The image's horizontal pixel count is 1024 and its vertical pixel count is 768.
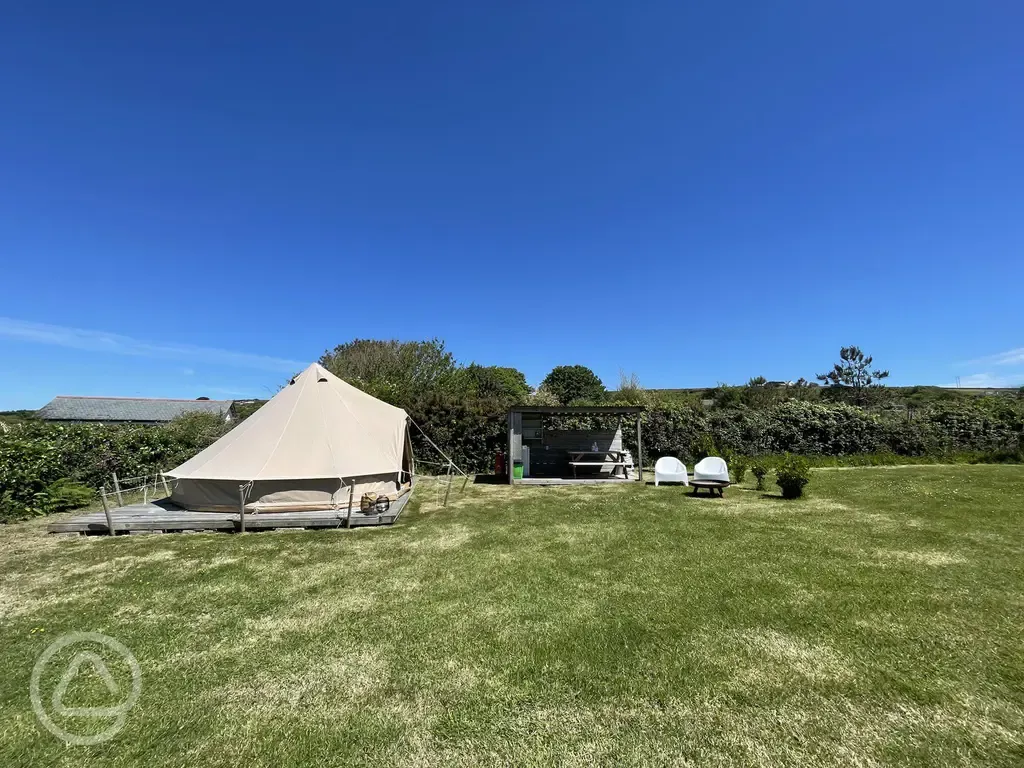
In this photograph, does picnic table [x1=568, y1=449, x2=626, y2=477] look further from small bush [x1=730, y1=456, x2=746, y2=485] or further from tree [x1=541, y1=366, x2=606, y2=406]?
tree [x1=541, y1=366, x2=606, y2=406]

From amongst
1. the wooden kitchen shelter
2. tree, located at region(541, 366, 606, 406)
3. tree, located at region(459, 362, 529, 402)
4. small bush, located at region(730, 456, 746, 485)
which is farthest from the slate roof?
small bush, located at region(730, 456, 746, 485)

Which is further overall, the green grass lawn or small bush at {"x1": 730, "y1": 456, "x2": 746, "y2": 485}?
small bush at {"x1": 730, "y1": 456, "x2": 746, "y2": 485}

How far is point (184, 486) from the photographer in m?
9.11

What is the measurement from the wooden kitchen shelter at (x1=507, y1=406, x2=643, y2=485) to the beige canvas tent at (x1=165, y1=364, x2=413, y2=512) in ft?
12.5

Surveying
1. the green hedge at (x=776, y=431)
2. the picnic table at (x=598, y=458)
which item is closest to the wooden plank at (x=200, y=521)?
the green hedge at (x=776, y=431)

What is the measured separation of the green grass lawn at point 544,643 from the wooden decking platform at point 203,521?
568 mm

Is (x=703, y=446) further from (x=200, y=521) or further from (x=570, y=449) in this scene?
(x=200, y=521)

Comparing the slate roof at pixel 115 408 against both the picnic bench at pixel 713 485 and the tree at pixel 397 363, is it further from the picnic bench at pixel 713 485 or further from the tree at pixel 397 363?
the picnic bench at pixel 713 485

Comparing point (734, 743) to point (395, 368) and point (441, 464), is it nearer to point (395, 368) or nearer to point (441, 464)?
point (441, 464)

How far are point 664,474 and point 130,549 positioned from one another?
11262 millimetres

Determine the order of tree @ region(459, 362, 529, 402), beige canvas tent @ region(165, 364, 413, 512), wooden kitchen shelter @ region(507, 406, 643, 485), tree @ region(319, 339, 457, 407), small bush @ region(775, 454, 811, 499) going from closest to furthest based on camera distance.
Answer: beige canvas tent @ region(165, 364, 413, 512) < small bush @ region(775, 454, 811, 499) < wooden kitchen shelter @ region(507, 406, 643, 485) < tree @ region(319, 339, 457, 407) < tree @ region(459, 362, 529, 402)

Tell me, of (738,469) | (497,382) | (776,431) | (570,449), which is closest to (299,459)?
(570,449)

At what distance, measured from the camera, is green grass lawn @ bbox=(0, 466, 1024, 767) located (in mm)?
2775

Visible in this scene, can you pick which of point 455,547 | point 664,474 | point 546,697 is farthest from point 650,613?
point 664,474
